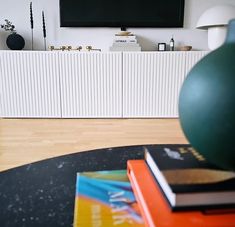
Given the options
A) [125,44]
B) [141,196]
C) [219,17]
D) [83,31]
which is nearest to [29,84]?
[83,31]

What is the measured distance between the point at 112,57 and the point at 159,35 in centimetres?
63

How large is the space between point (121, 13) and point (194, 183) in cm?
277

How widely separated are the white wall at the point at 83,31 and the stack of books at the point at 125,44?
0.22 metres

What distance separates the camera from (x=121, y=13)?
294 centimetres

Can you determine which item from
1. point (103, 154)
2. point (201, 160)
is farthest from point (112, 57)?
point (201, 160)

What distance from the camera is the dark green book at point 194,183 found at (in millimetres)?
383

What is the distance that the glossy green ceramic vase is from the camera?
14.3 inches

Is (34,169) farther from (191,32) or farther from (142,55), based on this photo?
(191,32)

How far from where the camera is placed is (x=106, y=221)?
427mm

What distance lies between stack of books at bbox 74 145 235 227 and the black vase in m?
2.62

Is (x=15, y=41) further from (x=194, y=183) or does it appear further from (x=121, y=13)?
(x=194, y=183)

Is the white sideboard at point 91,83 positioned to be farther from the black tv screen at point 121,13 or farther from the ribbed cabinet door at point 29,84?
the black tv screen at point 121,13

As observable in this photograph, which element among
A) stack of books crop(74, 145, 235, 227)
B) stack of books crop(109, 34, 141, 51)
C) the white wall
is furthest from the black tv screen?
stack of books crop(74, 145, 235, 227)

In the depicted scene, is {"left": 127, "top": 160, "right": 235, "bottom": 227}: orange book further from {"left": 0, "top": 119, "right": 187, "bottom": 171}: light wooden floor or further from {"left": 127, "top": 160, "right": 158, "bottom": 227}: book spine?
{"left": 0, "top": 119, "right": 187, "bottom": 171}: light wooden floor
